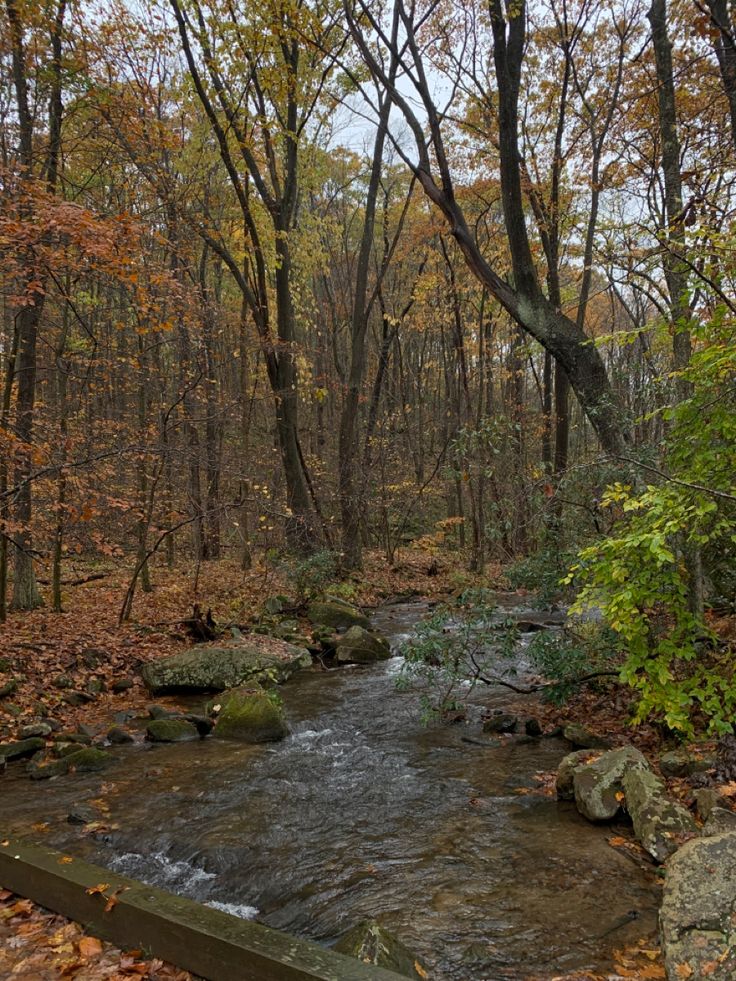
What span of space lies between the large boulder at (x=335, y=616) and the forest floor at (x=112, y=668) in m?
1.21

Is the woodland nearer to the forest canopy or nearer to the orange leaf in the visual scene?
the forest canopy

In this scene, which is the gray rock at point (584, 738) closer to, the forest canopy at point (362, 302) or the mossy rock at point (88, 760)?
the forest canopy at point (362, 302)

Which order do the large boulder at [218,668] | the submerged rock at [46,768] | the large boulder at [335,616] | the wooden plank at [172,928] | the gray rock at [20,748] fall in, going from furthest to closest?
the large boulder at [335,616] → the large boulder at [218,668] → the gray rock at [20,748] → the submerged rock at [46,768] → the wooden plank at [172,928]

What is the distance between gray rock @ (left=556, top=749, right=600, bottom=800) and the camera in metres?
6.00

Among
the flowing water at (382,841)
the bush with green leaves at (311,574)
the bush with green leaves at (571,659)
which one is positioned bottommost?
the flowing water at (382,841)

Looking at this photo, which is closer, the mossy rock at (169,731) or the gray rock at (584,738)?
the gray rock at (584,738)

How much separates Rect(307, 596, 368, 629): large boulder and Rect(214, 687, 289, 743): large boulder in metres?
5.63

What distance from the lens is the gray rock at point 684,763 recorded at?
19.0 ft

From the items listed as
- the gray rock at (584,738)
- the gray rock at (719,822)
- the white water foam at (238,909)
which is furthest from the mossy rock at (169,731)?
the gray rock at (719,822)

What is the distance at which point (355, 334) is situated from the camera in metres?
18.3

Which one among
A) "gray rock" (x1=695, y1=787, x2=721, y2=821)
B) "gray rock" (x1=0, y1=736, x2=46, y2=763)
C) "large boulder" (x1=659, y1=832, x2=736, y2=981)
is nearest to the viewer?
"large boulder" (x1=659, y1=832, x2=736, y2=981)

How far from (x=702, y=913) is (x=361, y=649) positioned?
8.49m

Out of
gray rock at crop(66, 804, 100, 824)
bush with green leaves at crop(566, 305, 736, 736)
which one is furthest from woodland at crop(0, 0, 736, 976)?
gray rock at crop(66, 804, 100, 824)

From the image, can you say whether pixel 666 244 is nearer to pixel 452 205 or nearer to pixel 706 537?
pixel 706 537
